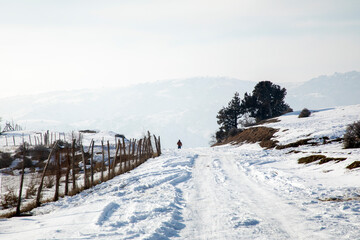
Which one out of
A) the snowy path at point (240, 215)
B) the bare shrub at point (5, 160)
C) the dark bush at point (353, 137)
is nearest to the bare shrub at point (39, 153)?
the bare shrub at point (5, 160)

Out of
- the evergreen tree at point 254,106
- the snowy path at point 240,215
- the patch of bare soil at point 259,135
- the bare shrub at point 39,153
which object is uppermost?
the evergreen tree at point 254,106

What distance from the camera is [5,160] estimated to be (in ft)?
138

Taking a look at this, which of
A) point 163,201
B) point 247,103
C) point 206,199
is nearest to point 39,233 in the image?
point 163,201

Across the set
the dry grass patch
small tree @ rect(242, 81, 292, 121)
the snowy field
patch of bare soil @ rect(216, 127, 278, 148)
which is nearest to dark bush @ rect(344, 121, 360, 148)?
the dry grass patch

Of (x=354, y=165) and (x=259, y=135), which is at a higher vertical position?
(x=354, y=165)

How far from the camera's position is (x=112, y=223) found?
7340mm

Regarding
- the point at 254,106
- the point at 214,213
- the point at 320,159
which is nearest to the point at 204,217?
the point at 214,213

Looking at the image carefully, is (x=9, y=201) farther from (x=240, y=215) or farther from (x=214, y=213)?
(x=240, y=215)

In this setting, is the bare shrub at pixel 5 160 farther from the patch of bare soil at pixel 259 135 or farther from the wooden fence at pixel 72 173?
the patch of bare soil at pixel 259 135

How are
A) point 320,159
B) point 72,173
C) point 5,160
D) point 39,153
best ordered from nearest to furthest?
point 72,173, point 320,159, point 5,160, point 39,153

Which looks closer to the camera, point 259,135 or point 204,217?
point 204,217

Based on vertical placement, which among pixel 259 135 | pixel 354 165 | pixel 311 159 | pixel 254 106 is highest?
pixel 254 106

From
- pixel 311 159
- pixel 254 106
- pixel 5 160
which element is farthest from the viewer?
pixel 254 106

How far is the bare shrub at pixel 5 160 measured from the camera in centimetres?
4106
